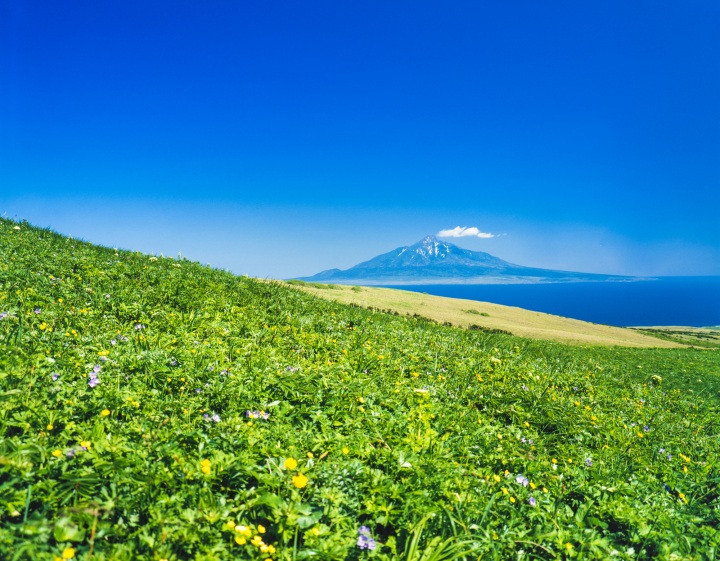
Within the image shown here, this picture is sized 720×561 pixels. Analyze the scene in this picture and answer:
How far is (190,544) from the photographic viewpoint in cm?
286

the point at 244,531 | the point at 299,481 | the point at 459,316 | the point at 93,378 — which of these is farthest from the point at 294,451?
the point at 459,316

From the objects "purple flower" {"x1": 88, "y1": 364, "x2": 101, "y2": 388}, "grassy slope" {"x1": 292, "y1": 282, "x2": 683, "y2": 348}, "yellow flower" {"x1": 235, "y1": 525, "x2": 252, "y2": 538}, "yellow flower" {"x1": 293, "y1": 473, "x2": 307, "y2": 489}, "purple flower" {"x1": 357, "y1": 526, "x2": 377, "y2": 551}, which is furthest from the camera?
"grassy slope" {"x1": 292, "y1": 282, "x2": 683, "y2": 348}

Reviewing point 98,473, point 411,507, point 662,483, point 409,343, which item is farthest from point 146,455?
point 409,343

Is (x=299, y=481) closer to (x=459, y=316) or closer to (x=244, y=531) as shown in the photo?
(x=244, y=531)

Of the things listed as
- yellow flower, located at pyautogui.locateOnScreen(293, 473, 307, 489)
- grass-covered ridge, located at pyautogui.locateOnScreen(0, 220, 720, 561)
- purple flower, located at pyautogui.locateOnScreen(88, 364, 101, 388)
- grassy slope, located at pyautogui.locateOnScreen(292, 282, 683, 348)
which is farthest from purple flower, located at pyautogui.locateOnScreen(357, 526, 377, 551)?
grassy slope, located at pyautogui.locateOnScreen(292, 282, 683, 348)

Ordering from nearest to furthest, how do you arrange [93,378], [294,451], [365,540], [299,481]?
[365,540], [299,481], [294,451], [93,378]

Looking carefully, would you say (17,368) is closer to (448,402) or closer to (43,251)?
(448,402)

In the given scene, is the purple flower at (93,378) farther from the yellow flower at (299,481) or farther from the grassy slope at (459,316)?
the grassy slope at (459,316)

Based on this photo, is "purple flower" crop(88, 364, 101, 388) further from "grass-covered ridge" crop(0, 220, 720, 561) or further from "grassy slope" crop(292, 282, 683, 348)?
"grassy slope" crop(292, 282, 683, 348)

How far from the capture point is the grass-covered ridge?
2994 mm

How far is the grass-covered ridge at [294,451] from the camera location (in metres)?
2.99

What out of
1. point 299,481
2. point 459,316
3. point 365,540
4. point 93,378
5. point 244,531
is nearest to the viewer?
point 244,531

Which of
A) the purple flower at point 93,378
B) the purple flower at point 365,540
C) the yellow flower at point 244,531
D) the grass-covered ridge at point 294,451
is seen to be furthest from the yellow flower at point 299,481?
the purple flower at point 93,378

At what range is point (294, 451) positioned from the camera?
3.98 m
